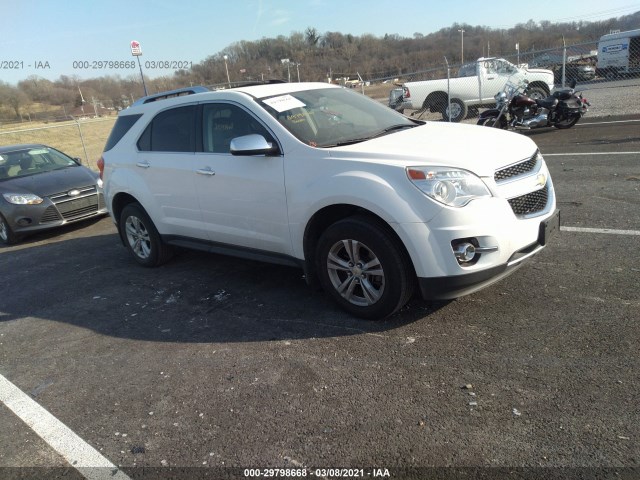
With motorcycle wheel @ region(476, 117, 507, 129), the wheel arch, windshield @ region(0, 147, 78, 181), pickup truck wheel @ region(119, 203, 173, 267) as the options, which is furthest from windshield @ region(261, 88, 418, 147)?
motorcycle wheel @ region(476, 117, 507, 129)

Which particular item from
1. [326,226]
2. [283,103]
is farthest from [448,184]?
[283,103]

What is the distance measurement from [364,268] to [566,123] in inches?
418

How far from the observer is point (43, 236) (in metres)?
8.50

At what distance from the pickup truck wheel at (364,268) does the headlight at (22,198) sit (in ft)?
20.2

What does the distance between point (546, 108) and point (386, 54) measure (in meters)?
54.5

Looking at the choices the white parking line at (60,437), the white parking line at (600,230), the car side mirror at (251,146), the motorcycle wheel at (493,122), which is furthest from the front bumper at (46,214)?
the motorcycle wheel at (493,122)

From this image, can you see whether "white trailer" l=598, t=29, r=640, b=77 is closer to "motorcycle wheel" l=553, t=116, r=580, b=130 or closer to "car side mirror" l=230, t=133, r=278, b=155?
"motorcycle wheel" l=553, t=116, r=580, b=130

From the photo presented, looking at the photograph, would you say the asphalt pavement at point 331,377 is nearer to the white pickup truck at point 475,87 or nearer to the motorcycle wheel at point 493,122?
the motorcycle wheel at point 493,122

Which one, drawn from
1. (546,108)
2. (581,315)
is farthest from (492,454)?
(546,108)

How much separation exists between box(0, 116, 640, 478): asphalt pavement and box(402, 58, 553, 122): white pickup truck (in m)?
11.1

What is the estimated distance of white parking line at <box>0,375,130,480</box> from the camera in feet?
8.56

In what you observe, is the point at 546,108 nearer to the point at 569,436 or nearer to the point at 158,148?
the point at 158,148

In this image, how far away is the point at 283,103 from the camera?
436cm

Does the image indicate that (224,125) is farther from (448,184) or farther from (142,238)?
(448,184)
